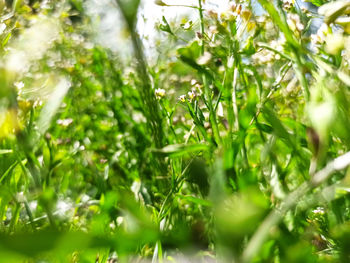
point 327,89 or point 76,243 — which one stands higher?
point 76,243

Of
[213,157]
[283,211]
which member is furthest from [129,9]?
[213,157]

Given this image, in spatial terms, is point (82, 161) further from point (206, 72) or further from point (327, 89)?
point (327, 89)

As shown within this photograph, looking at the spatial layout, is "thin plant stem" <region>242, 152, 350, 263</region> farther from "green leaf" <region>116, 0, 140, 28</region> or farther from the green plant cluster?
"green leaf" <region>116, 0, 140, 28</region>

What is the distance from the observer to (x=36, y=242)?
13 cm

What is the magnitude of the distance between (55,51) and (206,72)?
1427 mm

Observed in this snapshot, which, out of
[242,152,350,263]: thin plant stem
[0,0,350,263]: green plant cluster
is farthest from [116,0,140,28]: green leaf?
[242,152,350,263]: thin plant stem

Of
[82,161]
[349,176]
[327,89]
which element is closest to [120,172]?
[82,161]

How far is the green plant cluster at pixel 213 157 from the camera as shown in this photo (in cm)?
21

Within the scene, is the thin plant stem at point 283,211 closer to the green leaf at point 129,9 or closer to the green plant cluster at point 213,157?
the green plant cluster at point 213,157

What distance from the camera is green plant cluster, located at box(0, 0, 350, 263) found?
21cm

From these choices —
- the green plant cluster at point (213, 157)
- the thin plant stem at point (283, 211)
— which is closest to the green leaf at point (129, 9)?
the green plant cluster at point (213, 157)

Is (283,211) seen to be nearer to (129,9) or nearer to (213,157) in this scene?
(129,9)

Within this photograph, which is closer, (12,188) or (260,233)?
(260,233)

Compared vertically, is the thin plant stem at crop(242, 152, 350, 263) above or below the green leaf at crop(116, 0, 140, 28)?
below
